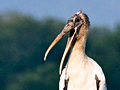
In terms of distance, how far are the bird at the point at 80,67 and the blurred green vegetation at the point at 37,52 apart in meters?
45.1

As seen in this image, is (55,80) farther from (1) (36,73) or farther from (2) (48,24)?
(2) (48,24)

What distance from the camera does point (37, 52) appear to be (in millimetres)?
73000

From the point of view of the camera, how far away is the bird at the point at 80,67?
12875 millimetres

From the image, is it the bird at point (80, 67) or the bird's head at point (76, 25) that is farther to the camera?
the bird at point (80, 67)

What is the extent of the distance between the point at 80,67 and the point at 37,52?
60.1 metres

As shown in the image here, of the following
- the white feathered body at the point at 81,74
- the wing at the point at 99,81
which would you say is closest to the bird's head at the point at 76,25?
the white feathered body at the point at 81,74

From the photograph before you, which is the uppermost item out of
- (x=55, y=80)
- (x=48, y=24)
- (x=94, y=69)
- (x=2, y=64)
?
(x=48, y=24)

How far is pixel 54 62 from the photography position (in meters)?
67.8

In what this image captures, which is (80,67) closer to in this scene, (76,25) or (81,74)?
(81,74)

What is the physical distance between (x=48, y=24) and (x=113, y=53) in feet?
52.0

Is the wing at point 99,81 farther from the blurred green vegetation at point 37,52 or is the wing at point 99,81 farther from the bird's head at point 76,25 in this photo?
the blurred green vegetation at point 37,52

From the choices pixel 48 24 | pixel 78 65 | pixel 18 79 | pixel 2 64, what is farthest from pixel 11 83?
pixel 78 65

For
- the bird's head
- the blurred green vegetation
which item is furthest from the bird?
the blurred green vegetation

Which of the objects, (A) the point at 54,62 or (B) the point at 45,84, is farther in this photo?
(A) the point at 54,62
